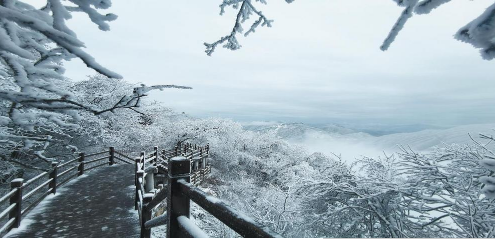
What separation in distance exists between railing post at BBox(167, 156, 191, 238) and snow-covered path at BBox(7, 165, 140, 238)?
459 cm

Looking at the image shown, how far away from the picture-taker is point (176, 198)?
110 inches

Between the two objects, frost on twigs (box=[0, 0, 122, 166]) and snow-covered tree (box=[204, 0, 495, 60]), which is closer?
snow-covered tree (box=[204, 0, 495, 60])

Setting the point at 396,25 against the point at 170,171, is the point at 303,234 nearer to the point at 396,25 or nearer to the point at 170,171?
the point at 170,171

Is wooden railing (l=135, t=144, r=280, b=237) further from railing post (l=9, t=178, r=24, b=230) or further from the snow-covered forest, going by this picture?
railing post (l=9, t=178, r=24, b=230)

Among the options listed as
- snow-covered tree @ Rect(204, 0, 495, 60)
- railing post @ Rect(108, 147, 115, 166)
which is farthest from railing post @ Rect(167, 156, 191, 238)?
railing post @ Rect(108, 147, 115, 166)

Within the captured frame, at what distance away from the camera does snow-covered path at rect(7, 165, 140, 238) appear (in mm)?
6695

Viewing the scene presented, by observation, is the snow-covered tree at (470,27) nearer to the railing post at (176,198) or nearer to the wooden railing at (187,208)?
the wooden railing at (187,208)

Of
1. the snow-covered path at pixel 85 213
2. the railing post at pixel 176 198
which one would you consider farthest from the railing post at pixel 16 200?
the railing post at pixel 176 198

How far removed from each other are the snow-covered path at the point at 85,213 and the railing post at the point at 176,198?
459cm

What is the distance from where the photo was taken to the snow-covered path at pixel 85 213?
22.0 ft

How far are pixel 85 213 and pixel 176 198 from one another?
688cm

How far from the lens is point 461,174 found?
8.45 m

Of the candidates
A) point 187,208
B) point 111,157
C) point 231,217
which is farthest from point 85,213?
point 111,157

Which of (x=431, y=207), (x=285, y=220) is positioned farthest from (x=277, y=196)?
(x=431, y=207)
